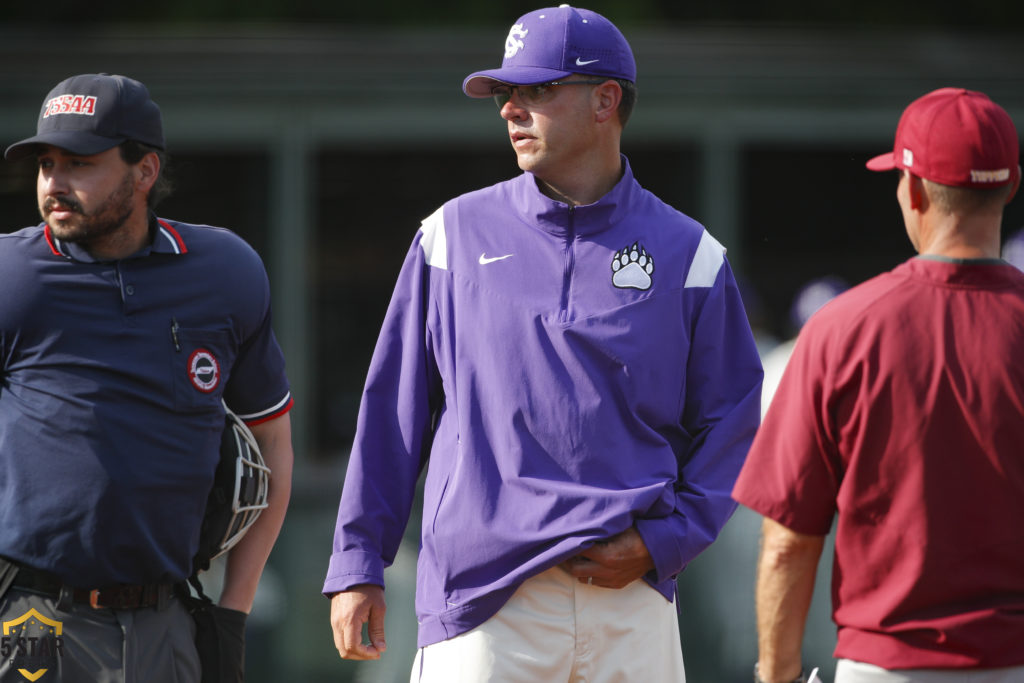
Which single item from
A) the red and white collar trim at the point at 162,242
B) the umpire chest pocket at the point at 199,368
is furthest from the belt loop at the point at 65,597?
the red and white collar trim at the point at 162,242

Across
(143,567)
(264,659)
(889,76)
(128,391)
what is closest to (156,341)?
(128,391)

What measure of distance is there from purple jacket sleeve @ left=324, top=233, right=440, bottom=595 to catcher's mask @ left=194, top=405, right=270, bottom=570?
11.1 inches

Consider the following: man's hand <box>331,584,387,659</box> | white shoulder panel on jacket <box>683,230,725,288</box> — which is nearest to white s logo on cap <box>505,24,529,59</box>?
white shoulder panel on jacket <box>683,230,725,288</box>

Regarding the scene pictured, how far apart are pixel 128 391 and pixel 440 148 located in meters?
6.76

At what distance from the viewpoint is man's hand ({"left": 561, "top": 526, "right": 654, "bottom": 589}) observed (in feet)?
10.7

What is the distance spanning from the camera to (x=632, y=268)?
3422mm

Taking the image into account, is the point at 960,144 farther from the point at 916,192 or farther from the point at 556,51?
the point at 556,51

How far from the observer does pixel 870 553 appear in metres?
2.77

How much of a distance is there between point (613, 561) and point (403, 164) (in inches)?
315

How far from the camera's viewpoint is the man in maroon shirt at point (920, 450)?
2695 mm

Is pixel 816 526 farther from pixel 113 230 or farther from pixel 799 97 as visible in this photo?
pixel 799 97

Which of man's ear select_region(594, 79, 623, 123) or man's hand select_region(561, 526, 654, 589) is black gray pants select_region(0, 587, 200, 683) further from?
man's ear select_region(594, 79, 623, 123)

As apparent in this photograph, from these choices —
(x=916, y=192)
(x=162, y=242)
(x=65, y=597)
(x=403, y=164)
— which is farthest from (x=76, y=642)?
(x=403, y=164)

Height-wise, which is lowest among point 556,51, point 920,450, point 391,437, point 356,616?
point 356,616
